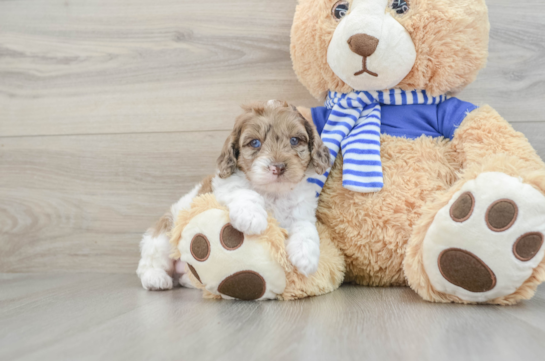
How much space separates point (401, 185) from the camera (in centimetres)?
139

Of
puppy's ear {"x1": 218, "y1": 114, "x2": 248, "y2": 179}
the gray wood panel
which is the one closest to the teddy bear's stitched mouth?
A: puppy's ear {"x1": 218, "y1": 114, "x2": 248, "y2": 179}

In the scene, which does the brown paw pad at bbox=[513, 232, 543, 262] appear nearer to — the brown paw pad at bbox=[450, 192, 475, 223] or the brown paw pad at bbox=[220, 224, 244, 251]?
the brown paw pad at bbox=[450, 192, 475, 223]

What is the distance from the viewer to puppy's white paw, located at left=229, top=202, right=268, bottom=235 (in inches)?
47.0

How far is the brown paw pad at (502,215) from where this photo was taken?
107 cm

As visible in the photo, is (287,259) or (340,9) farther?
(340,9)

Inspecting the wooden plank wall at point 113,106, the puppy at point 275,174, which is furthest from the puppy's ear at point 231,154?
the wooden plank wall at point 113,106

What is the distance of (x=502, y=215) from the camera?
107 centimetres

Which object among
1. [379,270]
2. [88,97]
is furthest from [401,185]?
[88,97]

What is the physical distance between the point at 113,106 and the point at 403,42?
1309mm

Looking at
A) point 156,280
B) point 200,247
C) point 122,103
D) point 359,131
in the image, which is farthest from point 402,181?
point 122,103

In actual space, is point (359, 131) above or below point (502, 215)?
above

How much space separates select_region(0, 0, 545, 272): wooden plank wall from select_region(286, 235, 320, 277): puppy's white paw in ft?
2.63

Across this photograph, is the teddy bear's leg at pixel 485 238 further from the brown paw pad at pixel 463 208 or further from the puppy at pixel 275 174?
the puppy at pixel 275 174

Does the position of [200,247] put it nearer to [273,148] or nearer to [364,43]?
[273,148]
